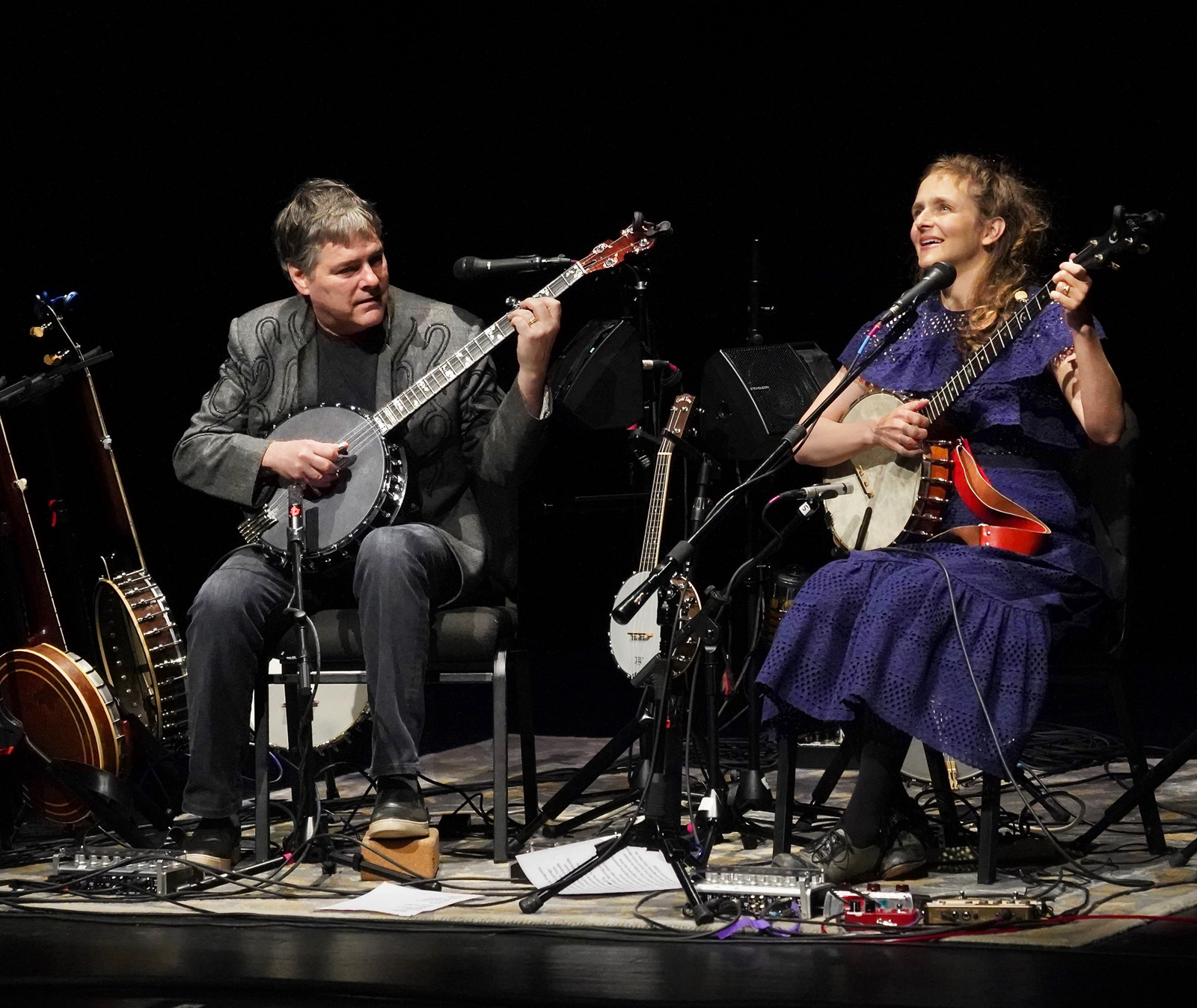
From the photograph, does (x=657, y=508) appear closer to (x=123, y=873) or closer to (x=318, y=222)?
(x=318, y=222)

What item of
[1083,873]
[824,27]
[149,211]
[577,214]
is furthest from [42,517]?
[1083,873]

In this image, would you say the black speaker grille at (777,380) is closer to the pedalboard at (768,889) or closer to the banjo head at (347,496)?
the banjo head at (347,496)

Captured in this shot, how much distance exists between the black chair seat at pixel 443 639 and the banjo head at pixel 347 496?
0.51 ft

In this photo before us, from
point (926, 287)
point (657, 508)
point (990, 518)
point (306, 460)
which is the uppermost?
point (926, 287)

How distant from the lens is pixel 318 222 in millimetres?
3508

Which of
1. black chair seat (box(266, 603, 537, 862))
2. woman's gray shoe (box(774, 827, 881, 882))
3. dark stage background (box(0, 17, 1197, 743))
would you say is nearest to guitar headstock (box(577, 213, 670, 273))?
black chair seat (box(266, 603, 537, 862))

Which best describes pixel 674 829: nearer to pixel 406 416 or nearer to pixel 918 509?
pixel 918 509

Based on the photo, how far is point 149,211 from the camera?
538cm

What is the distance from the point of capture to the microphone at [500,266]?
320 cm

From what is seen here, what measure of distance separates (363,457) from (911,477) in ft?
4.09

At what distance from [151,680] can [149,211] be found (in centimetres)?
243

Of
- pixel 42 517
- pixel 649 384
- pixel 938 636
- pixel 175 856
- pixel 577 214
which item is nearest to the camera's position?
pixel 938 636

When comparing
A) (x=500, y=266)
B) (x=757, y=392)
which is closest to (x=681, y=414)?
(x=757, y=392)

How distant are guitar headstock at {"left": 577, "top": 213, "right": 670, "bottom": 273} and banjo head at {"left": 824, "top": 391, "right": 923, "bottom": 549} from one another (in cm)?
63
